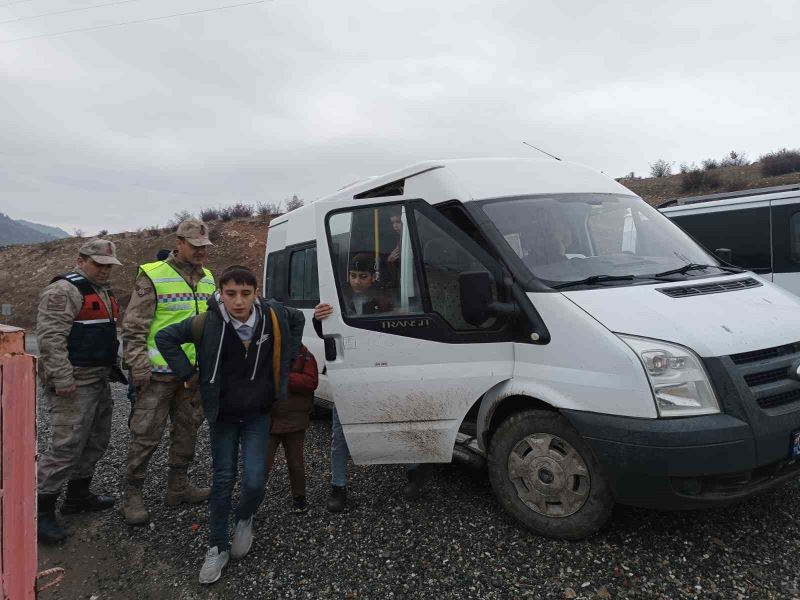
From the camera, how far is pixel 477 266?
338cm

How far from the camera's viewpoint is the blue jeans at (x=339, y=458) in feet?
12.9

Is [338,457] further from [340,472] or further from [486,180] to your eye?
[486,180]

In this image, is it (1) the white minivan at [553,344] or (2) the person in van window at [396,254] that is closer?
(1) the white minivan at [553,344]

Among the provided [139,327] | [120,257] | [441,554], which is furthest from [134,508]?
[120,257]

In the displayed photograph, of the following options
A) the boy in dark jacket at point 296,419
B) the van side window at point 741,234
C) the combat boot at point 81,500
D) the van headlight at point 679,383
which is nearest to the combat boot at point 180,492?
the combat boot at point 81,500

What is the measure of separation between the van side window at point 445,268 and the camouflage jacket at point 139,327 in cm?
198

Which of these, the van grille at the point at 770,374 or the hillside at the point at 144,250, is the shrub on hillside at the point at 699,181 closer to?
the hillside at the point at 144,250

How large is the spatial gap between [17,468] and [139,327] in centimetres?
239

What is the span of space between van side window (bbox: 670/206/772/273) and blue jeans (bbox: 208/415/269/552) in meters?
6.25

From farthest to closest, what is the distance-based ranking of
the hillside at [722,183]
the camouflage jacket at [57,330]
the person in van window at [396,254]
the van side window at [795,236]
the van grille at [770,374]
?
the hillside at [722,183] < the van side window at [795,236] < the person in van window at [396,254] < the camouflage jacket at [57,330] < the van grille at [770,374]

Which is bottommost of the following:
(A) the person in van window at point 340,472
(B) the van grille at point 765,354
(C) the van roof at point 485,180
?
(A) the person in van window at point 340,472

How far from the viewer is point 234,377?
3.20 metres

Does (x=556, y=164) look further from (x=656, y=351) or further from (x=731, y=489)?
(x=731, y=489)

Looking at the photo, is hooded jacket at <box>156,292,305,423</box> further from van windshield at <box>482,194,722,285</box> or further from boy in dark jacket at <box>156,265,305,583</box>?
van windshield at <box>482,194,722,285</box>
